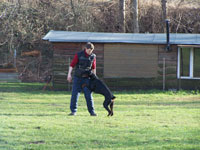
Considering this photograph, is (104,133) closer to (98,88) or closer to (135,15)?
(98,88)

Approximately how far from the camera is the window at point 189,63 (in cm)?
1972

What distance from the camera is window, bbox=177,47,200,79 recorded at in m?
19.7

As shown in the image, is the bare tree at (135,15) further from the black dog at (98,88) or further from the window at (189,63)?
the black dog at (98,88)

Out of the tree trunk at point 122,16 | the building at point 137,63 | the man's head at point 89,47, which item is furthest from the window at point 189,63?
the man's head at point 89,47

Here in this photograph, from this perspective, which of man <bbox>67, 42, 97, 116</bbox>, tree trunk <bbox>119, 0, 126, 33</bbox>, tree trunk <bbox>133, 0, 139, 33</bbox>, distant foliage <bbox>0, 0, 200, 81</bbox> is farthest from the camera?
tree trunk <bbox>119, 0, 126, 33</bbox>

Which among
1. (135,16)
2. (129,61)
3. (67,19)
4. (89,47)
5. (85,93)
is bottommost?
(129,61)

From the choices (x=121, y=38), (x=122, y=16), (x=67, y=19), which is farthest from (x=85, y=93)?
(x=122, y=16)

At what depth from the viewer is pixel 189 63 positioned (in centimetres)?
1980

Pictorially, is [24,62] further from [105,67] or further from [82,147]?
[82,147]

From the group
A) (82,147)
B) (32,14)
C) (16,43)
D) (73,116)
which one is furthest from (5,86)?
(82,147)

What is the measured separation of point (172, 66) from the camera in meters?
19.7

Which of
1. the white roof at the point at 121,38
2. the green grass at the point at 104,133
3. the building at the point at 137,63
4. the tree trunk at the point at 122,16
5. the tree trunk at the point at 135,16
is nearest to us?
the green grass at the point at 104,133

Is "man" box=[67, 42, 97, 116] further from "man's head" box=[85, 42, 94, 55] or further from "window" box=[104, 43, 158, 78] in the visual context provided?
"window" box=[104, 43, 158, 78]

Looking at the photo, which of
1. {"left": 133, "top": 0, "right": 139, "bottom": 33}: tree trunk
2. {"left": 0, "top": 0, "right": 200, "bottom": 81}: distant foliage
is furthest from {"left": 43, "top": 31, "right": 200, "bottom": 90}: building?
{"left": 133, "top": 0, "right": 139, "bottom": 33}: tree trunk
